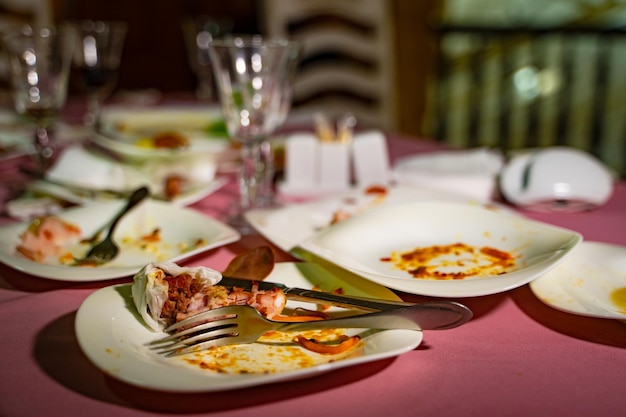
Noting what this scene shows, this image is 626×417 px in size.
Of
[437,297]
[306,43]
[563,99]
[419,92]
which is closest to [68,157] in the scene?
[437,297]

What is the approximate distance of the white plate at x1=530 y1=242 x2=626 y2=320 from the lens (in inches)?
26.3

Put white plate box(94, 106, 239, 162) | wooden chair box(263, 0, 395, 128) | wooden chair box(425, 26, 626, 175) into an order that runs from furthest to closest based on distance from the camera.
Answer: wooden chair box(425, 26, 626, 175) → wooden chair box(263, 0, 395, 128) → white plate box(94, 106, 239, 162)

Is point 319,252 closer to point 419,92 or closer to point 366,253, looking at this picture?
point 366,253

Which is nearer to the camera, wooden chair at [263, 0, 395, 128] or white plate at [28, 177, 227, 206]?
white plate at [28, 177, 227, 206]

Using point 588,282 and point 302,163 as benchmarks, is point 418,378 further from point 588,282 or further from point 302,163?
point 302,163

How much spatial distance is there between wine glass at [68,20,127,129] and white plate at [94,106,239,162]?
74mm

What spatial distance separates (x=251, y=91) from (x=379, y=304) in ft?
1.59

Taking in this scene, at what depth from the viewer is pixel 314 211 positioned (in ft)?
3.17

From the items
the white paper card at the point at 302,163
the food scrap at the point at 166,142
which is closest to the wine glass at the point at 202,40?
the food scrap at the point at 166,142

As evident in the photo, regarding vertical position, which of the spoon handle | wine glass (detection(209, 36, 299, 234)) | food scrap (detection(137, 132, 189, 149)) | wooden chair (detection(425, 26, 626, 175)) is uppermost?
wine glass (detection(209, 36, 299, 234))

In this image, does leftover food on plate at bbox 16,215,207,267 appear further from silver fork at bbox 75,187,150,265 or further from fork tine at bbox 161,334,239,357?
fork tine at bbox 161,334,239,357

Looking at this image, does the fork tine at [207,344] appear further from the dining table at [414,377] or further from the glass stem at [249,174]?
the glass stem at [249,174]

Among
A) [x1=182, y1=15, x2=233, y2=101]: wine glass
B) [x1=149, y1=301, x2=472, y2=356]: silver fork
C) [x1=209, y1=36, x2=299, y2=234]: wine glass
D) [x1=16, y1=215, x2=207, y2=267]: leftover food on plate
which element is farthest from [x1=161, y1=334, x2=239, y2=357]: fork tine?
[x1=182, y1=15, x2=233, y2=101]: wine glass

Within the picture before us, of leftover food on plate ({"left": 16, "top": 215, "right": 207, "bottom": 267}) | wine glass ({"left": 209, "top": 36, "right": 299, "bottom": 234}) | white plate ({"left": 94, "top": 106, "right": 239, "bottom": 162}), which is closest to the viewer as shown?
leftover food on plate ({"left": 16, "top": 215, "right": 207, "bottom": 267})
